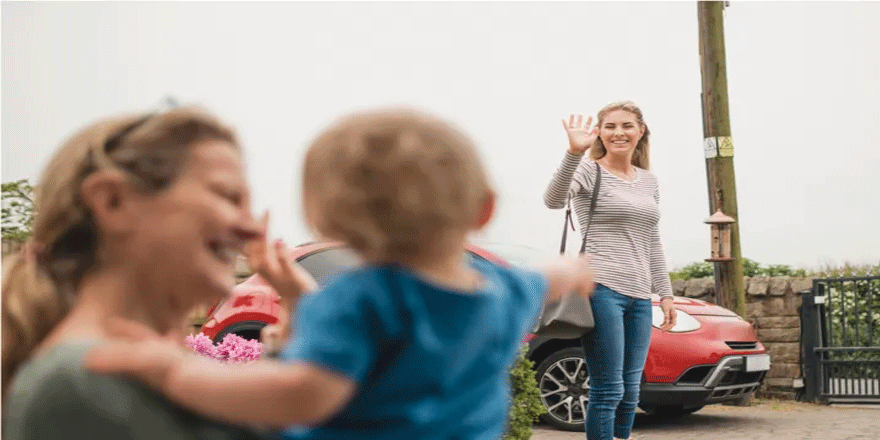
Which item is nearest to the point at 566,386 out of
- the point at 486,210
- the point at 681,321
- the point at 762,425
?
the point at 681,321

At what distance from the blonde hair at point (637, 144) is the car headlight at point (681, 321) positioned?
113 inches

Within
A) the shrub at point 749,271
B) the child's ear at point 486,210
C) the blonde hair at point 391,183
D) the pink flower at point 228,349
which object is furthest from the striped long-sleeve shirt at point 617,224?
the shrub at point 749,271

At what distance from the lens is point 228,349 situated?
493 cm

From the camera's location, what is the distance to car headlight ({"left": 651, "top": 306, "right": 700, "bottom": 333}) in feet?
27.0

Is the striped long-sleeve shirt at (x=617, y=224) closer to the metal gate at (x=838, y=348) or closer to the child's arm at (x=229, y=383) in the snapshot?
the child's arm at (x=229, y=383)

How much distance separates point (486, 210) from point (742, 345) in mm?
7988

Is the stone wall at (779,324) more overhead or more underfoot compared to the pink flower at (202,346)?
more underfoot

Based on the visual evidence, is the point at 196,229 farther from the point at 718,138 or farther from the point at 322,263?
the point at 718,138

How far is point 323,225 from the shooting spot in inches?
47.0

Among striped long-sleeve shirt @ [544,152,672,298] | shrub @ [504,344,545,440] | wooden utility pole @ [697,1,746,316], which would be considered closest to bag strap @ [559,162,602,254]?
striped long-sleeve shirt @ [544,152,672,298]

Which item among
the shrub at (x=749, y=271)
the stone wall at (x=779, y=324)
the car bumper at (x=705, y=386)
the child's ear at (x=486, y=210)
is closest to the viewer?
the child's ear at (x=486, y=210)

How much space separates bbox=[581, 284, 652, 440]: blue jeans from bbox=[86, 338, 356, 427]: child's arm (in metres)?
4.02

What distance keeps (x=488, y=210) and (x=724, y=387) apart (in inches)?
303

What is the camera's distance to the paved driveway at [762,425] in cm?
835
